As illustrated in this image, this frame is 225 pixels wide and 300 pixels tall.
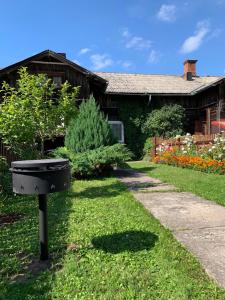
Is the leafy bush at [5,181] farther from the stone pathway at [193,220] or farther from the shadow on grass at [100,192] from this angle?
the stone pathway at [193,220]

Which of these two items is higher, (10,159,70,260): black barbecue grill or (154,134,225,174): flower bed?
(10,159,70,260): black barbecue grill

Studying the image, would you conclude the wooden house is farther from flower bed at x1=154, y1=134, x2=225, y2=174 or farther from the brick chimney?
flower bed at x1=154, y1=134, x2=225, y2=174

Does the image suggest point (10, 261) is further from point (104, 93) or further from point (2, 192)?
point (104, 93)

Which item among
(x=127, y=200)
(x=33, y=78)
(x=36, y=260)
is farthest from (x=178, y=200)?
(x=33, y=78)

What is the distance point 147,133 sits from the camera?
21312 mm

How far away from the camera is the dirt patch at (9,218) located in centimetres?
502

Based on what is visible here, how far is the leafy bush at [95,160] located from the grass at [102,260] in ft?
12.2

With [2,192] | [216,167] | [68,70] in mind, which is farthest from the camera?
[68,70]

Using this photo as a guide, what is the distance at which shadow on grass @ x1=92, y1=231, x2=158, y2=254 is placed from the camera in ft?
12.2

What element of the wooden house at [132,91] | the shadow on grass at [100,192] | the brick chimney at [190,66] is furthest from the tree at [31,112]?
the brick chimney at [190,66]

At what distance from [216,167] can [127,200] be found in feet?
17.0

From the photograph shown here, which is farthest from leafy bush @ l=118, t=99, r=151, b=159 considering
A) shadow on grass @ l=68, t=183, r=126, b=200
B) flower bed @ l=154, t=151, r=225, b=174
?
shadow on grass @ l=68, t=183, r=126, b=200

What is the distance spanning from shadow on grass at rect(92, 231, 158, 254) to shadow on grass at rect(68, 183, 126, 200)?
2520mm

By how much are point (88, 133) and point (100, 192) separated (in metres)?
3.84
